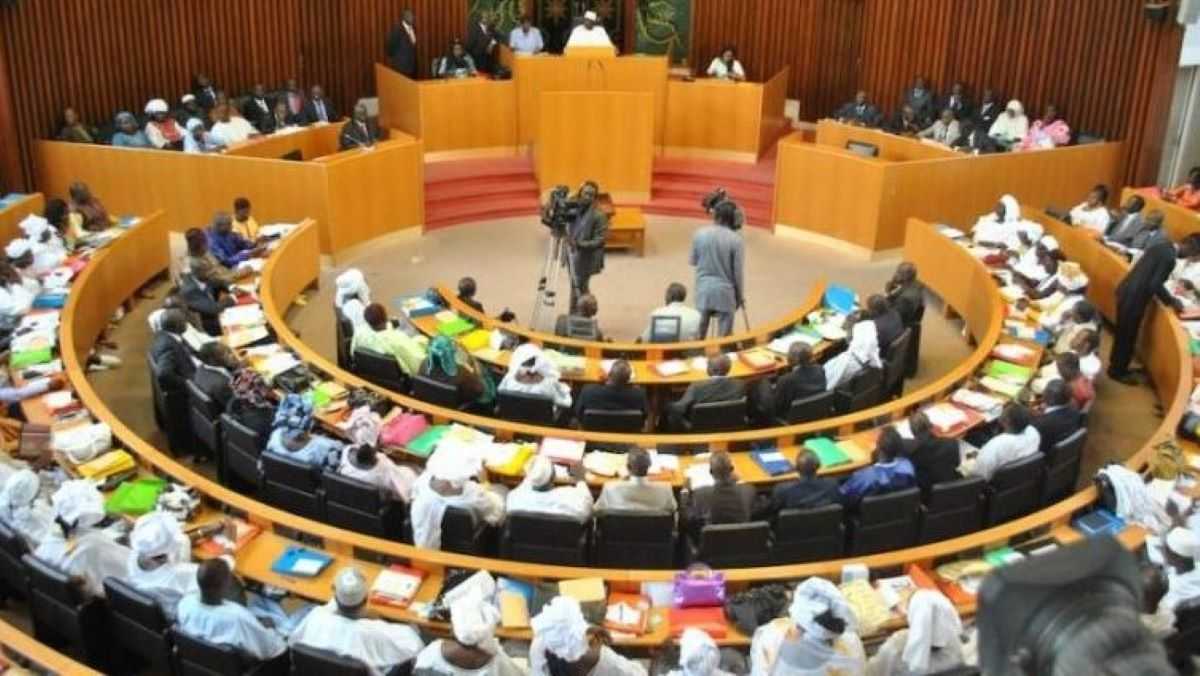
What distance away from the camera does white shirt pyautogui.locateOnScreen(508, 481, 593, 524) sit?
6895 mm

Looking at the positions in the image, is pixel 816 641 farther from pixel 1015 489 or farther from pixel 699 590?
pixel 1015 489

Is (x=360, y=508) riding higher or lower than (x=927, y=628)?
lower

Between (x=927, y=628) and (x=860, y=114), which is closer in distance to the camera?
(x=927, y=628)

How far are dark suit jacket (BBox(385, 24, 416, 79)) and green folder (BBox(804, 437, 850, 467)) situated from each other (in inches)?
422

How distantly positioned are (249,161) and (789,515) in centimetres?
834

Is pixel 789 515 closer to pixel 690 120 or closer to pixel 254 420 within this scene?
pixel 254 420

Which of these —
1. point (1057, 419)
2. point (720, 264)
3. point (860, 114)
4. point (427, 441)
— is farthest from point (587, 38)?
point (1057, 419)

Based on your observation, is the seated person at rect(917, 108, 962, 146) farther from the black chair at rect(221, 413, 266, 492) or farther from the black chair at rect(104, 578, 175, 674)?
the black chair at rect(104, 578, 175, 674)

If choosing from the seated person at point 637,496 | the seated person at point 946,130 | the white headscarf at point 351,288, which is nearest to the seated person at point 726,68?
the seated person at point 946,130

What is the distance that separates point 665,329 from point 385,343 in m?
2.30

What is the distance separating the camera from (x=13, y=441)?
756 cm

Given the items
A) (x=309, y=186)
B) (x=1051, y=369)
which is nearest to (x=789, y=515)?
(x=1051, y=369)

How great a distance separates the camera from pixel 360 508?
283 inches

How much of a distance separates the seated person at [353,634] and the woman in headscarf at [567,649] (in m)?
0.72
